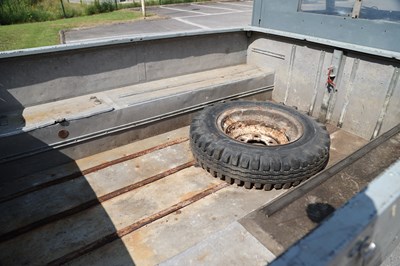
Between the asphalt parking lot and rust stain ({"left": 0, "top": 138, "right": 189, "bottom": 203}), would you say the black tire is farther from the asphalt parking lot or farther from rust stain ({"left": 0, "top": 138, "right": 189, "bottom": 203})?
the asphalt parking lot

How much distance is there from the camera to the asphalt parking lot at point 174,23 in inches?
439

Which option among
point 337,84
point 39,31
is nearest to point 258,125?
point 337,84

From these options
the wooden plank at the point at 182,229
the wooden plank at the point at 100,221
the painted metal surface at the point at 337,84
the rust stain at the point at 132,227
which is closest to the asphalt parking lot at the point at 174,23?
the painted metal surface at the point at 337,84

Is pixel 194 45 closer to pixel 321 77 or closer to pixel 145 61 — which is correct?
pixel 145 61

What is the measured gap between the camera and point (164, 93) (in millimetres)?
3590

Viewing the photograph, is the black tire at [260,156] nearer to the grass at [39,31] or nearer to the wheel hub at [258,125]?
the wheel hub at [258,125]

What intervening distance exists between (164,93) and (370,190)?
9.31 feet

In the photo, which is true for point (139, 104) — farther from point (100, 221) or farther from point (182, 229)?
point (182, 229)

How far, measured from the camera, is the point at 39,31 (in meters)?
11.3

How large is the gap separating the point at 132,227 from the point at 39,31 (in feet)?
37.9

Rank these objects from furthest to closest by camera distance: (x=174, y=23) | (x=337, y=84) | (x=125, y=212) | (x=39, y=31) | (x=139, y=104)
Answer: (x=174, y=23) < (x=39, y=31) < (x=337, y=84) < (x=139, y=104) < (x=125, y=212)

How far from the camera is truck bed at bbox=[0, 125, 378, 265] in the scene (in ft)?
6.87

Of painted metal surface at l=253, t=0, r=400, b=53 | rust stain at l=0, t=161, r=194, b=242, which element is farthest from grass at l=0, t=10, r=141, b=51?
rust stain at l=0, t=161, r=194, b=242

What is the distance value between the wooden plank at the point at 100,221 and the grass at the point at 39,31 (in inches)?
324
